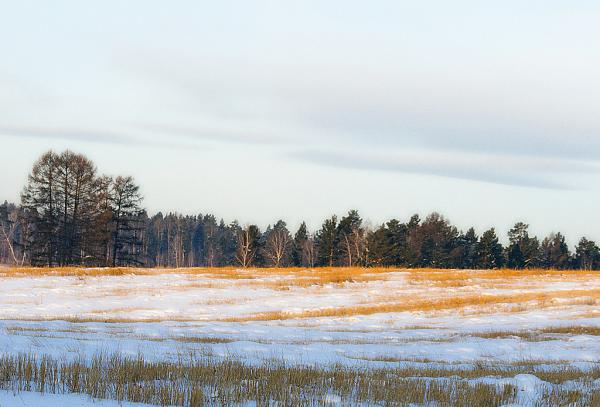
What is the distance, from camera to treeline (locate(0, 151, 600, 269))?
200 feet

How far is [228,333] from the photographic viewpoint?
17.3 meters

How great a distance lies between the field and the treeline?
62.4 feet

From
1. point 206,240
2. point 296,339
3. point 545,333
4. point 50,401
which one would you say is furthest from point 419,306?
point 206,240

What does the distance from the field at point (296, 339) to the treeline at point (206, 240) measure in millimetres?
19007

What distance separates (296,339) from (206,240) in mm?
134868

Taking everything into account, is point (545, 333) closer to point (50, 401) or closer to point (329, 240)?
point (50, 401)

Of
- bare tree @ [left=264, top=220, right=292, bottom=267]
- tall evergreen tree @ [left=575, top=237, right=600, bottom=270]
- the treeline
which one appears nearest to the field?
the treeline

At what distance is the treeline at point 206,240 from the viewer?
61000 mm

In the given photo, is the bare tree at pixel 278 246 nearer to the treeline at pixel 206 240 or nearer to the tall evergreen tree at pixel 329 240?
the treeline at pixel 206 240

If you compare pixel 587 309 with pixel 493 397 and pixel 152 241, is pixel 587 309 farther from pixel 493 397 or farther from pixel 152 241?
pixel 152 241

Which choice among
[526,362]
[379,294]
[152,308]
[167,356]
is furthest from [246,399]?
[379,294]

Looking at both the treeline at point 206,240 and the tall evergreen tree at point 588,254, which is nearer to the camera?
the treeline at point 206,240

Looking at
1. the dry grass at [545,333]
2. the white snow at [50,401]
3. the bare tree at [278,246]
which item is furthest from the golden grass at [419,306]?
the bare tree at [278,246]

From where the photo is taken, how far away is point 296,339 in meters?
16.0
